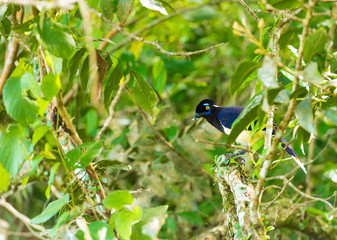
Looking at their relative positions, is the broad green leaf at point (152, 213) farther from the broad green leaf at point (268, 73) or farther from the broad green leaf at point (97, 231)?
the broad green leaf at point (268, 73)

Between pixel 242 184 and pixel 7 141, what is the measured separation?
1092mm

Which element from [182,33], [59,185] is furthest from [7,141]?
[182,33]

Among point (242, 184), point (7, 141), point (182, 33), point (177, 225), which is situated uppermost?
point (7, 141)

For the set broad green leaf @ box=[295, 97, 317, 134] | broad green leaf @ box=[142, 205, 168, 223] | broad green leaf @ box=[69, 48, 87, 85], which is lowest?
broad green leaf @ box=[142, 205, 168, 223]

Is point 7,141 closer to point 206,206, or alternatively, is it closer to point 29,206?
point 206,206

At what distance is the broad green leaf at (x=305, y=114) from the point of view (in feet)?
4.24

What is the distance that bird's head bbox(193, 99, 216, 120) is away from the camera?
3.94 metres

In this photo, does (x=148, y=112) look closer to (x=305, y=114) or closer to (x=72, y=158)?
(x=72, y=158)

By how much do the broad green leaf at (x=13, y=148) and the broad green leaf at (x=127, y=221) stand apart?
467 mm

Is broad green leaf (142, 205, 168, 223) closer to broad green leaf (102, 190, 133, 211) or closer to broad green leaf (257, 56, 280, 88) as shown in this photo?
broad green leaf (102, 190, 133, 211)

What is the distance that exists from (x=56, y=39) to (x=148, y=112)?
2.24ft

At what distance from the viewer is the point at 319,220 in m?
3.63

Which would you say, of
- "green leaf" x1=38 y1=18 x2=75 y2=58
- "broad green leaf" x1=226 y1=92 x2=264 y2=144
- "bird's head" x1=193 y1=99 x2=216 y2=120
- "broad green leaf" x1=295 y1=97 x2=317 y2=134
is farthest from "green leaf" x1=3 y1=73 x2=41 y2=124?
"bird's head" x1=193 y1=99 x2=216 y2=120

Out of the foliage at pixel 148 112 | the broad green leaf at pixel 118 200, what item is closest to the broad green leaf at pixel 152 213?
the foliage at pixel 148 112
